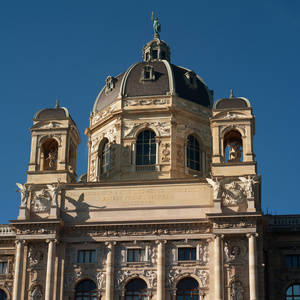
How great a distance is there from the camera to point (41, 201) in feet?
186

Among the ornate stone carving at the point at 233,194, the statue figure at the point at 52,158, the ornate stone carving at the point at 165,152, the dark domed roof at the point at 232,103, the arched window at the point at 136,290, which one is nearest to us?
the arched window at the point at 136,290

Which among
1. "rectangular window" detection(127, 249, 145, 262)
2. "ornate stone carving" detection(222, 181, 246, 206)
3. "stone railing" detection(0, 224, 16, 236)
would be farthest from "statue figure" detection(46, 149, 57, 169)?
"ornate stone carving" detection(222, 181, 246, 206)

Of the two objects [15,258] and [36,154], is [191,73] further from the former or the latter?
[15,258]

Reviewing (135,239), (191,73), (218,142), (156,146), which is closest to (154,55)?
(191,73)

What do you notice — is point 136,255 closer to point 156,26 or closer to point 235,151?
point 235,151

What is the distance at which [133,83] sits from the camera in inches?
2608

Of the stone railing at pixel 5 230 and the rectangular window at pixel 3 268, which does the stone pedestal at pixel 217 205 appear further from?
the rectangular window at pixel 3 268

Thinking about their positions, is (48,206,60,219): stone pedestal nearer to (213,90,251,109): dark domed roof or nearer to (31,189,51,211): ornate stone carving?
(31,189,51,211): ornate stone carving

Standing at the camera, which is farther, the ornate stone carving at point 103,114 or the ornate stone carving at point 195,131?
the ornate stone carving at point 103,114

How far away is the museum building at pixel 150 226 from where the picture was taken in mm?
53500

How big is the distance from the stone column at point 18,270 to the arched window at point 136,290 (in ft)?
22.8

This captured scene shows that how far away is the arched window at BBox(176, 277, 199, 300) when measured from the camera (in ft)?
175

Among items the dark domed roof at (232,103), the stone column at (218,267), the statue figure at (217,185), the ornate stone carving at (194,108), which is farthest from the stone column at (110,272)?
the ornate stone carving at (194,108)

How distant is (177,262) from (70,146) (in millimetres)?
12862
